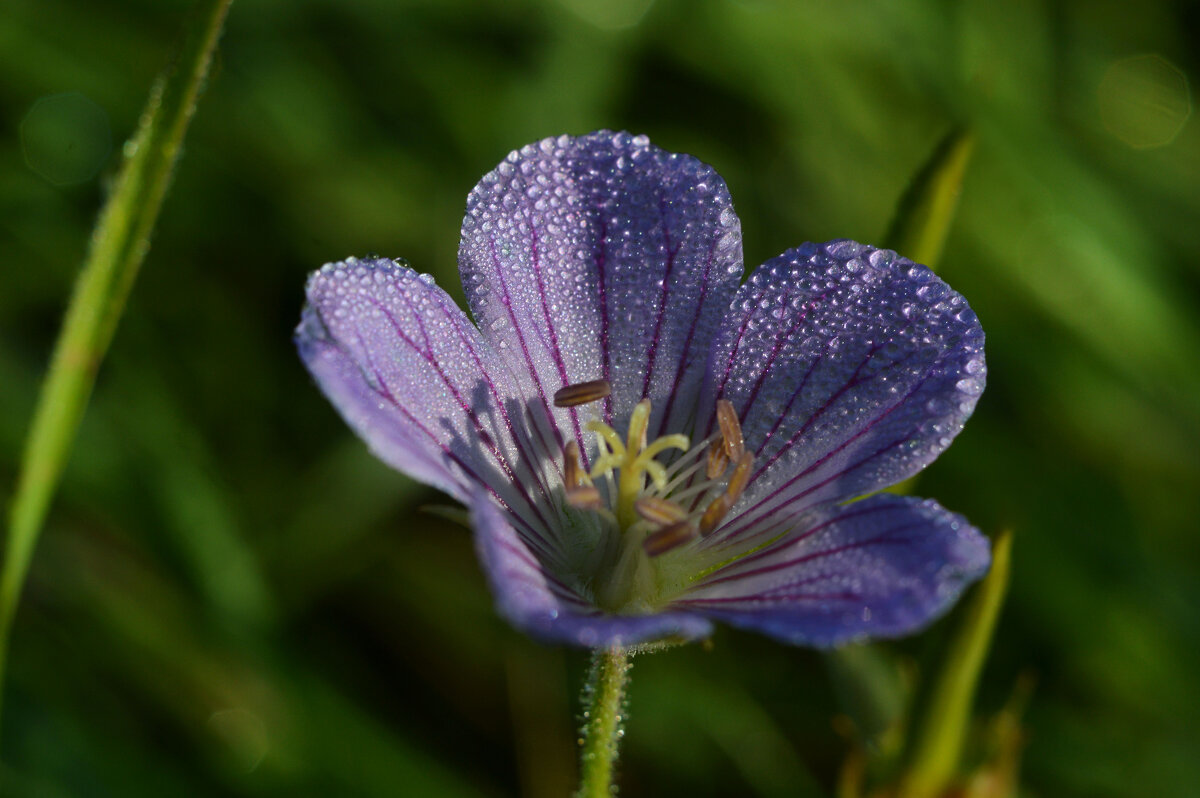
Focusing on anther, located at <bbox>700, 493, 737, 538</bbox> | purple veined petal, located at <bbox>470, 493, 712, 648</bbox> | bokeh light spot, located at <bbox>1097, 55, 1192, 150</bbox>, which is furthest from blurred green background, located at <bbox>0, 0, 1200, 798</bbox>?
purple veined petal, located at <bbox>470, 493, 712, 648</bbox>

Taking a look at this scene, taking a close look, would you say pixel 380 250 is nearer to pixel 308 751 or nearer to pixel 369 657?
pixel 369 657

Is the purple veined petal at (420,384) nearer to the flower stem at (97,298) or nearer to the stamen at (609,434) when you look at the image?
the stamen at (609,434)

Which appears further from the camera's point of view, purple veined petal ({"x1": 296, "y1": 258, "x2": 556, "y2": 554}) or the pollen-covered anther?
the pollen-covered anther

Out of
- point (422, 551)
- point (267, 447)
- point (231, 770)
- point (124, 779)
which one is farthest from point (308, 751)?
point (267, 447)

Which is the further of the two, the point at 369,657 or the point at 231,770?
the point at 369,657

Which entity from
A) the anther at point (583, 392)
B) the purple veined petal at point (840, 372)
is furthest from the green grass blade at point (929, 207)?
the anther at point (583, 392)

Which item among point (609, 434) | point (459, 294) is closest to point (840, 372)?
point (609, 434)

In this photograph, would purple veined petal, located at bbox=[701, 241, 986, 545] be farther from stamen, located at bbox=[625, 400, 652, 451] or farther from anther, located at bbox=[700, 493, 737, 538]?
stamen, located at bbox=[625, 400, 652, 451]
